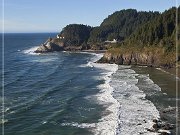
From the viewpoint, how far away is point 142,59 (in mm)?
103188

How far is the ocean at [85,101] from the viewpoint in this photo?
46.2 metres

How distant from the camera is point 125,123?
47.4 meters

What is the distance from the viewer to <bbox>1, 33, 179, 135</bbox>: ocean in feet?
152

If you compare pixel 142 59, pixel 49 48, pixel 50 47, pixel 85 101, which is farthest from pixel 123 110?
pixel 50 47

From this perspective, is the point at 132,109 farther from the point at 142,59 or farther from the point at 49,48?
the point at 49,48

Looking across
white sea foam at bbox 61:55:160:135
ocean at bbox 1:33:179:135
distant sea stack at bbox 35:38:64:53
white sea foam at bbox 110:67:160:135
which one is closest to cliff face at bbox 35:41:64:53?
distant sea stack at bbox 35:38:64:53

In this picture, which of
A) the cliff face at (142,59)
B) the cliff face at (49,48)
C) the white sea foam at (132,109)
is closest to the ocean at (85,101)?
the white sea foam at (132,109)

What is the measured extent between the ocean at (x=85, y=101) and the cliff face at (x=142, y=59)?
6.01 m

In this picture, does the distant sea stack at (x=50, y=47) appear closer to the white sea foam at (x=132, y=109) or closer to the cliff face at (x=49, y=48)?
the cliff face at (x=49, y=48)

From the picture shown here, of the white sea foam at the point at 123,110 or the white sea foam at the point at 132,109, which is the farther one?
the white sea foam at the point at 132,109

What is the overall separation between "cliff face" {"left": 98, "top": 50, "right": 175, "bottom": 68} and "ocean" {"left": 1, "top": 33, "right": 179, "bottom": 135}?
601 centimetres

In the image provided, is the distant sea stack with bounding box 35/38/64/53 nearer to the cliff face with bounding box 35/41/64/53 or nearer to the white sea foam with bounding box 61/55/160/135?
the cliff face with bounding box 35/41/64/53

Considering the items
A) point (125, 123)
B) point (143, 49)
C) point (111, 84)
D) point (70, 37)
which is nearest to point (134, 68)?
point (143, 49)

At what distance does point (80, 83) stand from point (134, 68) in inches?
1010
